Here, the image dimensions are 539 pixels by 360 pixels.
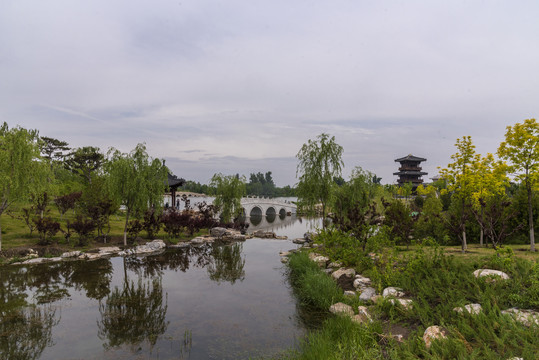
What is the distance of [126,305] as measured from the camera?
30.1 feet

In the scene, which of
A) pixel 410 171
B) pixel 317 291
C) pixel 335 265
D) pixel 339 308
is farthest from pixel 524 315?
pixel 410 171

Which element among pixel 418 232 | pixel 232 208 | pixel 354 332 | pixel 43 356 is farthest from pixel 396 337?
pixel 232 208

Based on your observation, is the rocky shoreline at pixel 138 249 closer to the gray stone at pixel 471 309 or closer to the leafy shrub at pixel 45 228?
the leafy shrub at pixel 45 228

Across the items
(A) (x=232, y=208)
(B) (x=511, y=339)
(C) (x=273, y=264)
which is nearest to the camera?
(B) (x=511, y=339)

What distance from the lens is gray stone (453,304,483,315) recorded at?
5.75m

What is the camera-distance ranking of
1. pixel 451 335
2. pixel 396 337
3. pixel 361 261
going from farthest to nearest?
pixel 361 261 → pixel 396 337 → pixel 451 335

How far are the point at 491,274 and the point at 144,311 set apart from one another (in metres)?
8.82

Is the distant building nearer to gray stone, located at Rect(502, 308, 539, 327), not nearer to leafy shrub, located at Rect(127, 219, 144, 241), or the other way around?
leafy shrub, located at Rect(127, 219, 144, 241)

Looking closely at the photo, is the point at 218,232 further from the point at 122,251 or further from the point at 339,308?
the point at 339,308

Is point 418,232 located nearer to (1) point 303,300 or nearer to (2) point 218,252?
(1) point 303,300

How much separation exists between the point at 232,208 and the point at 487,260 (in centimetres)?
2195

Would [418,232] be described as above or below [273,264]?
above

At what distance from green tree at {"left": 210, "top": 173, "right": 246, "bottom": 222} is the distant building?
49.5m

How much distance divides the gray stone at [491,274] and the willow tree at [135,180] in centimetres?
1582
